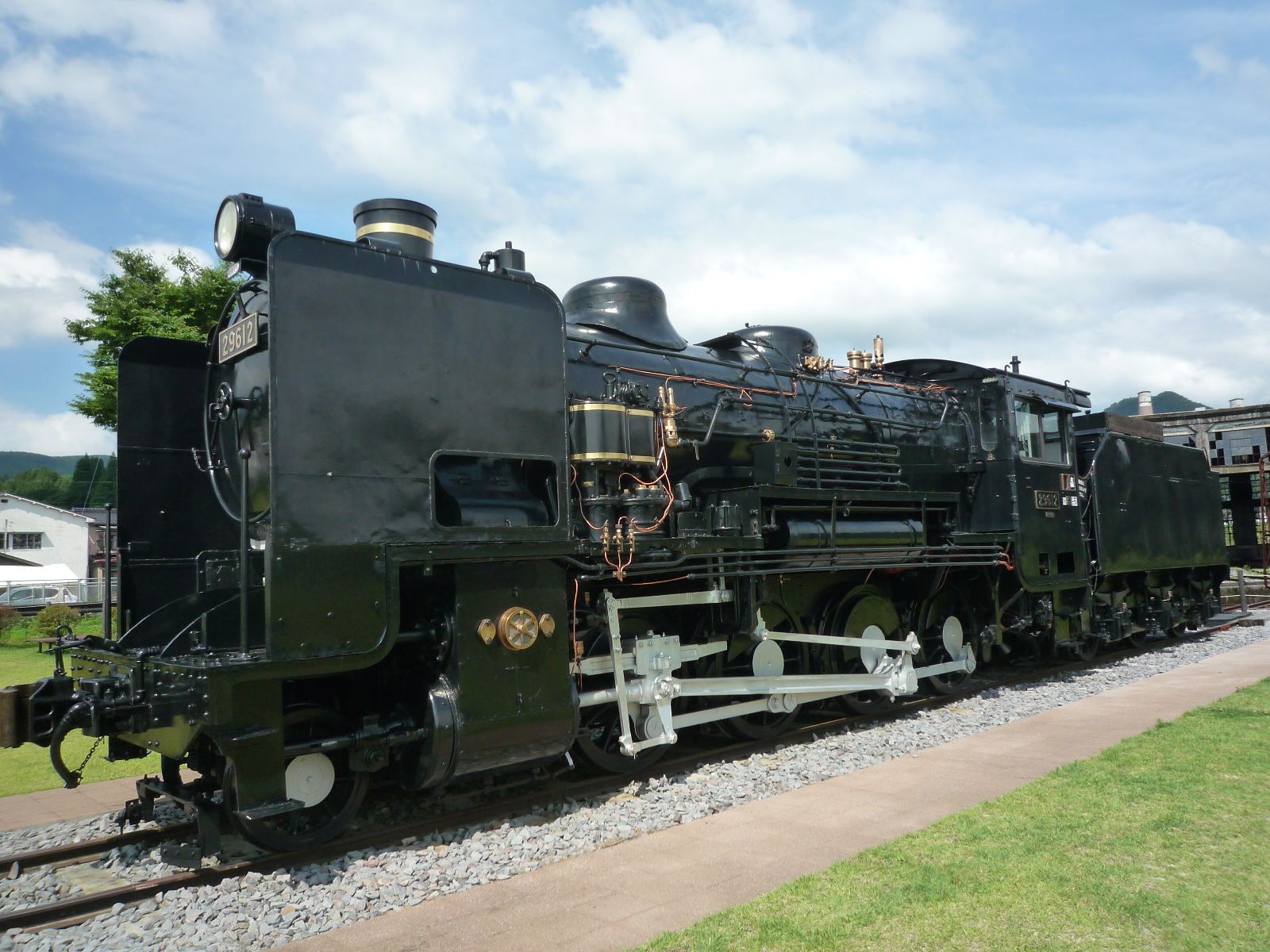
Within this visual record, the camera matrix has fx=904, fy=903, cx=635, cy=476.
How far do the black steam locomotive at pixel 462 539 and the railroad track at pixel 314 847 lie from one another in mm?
130

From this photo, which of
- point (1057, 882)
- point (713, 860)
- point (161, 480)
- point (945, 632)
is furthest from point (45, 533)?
point (1057, 882)

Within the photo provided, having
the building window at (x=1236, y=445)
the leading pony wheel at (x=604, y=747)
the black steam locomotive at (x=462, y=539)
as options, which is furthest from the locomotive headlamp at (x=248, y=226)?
the building window at (x=1236, y=445)

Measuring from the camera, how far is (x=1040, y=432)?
1097cm

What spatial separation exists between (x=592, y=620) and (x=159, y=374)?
3.57 m

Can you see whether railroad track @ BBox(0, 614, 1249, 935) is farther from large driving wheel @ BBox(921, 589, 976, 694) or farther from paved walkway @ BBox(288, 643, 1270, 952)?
large driving wheel @ BBox(921, 589, 976, 694)

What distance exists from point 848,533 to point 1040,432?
13.9ft

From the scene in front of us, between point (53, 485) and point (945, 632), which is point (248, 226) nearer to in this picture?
point (945, 632)

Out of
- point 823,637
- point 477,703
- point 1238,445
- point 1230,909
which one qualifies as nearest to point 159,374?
point 477,703

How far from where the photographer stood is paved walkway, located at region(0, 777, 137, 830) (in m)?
6.21

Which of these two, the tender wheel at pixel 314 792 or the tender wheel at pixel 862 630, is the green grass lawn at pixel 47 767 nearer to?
the tender wheel at pixel 314 792

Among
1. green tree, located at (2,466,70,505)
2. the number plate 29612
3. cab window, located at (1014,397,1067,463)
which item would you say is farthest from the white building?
green tree, located at (2,466,70,505)

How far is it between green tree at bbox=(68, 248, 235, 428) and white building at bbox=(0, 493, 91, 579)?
33.4 meters

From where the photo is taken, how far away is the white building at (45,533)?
47156mm

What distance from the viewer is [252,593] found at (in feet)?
18.2
